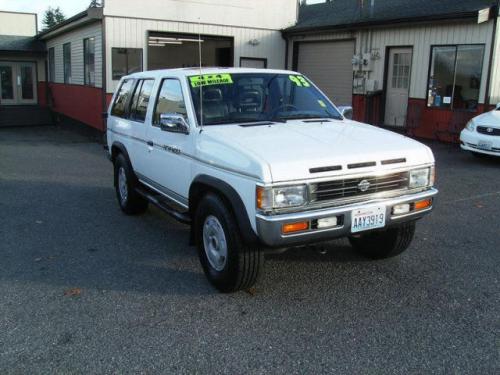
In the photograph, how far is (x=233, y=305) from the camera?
4301mm

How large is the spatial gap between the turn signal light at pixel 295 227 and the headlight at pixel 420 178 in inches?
44.7

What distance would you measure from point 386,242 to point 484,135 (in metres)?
6.96

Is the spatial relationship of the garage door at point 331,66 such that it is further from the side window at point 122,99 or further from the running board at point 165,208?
the running board at point 165,208


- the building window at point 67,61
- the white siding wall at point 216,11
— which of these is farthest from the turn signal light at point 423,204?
the building window at point 67,61

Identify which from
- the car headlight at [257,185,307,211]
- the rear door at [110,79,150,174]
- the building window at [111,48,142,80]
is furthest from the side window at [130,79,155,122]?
the building window at [111,48,142,80]

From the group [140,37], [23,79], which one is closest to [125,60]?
[140,37]

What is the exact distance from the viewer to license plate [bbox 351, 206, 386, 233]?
4.09 metres

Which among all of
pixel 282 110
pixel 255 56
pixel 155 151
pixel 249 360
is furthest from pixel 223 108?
pixel 255 56

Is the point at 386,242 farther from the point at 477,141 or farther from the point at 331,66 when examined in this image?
the point at 331,66

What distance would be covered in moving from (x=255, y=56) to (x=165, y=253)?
1363cm

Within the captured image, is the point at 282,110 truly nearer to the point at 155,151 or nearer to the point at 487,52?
the point at 155,151

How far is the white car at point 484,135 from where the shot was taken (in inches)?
423

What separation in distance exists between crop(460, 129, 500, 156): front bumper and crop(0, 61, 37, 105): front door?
2016 centimetres

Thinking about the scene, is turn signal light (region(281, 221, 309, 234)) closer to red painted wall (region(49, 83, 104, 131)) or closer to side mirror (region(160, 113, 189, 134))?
side mirror (region(160, 113, 189, 134))
